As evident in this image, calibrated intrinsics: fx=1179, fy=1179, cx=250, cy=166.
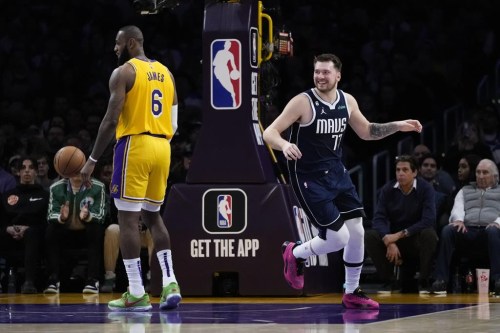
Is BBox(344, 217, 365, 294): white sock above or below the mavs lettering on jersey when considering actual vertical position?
below

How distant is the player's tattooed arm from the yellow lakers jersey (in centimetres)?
157

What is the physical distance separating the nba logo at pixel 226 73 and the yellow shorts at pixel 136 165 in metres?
1.83

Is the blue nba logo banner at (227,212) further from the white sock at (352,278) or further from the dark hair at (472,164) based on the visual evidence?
the dark hair at (472,164)

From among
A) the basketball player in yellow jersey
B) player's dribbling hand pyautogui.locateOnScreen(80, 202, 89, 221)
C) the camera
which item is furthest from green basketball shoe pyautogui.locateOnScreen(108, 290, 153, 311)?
player's dribbling hand pyautogui.locateOnScreen(80, 202, 89, 221)

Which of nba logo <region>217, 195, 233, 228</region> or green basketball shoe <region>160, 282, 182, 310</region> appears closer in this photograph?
green basketball shoe <region>160, 282, 182, 310</region>

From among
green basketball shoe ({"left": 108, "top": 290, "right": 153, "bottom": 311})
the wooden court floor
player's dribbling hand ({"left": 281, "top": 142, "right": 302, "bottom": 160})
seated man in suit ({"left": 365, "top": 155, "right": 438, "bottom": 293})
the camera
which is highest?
the camera

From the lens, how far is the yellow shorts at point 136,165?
8766 millimetres

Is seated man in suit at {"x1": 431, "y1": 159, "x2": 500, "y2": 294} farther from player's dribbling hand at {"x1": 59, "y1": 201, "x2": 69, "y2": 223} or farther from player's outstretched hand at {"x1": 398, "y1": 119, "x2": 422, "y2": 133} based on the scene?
player's dribbling hand at {"x1": 59, "y1": 201, "x2": 69, "y2": 223}

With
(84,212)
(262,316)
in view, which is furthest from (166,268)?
(84,212)

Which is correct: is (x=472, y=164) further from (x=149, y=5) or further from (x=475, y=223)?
(x=149, y=5)

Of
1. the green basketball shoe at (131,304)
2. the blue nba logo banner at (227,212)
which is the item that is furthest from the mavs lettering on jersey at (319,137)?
the blue nba logo banner at (227,212)

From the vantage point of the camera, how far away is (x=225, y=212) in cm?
1060

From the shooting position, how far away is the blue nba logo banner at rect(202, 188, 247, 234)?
1059 centimetres

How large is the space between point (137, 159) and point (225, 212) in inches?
78.1
